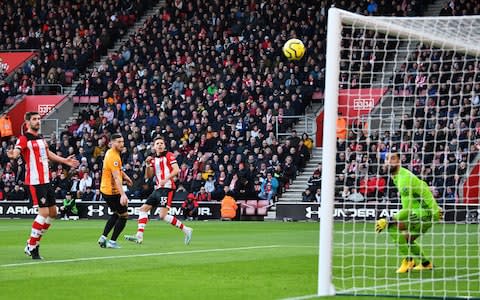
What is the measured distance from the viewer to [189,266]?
550 inches

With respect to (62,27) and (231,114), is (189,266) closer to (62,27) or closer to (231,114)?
(231,114)

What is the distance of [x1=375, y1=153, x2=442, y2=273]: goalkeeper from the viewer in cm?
1304

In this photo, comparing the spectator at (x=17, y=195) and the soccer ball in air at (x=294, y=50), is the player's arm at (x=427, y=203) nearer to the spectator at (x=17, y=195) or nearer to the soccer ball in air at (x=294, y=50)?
the soccer ball in air at (x=294, y=50)

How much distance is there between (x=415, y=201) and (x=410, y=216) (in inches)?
13.8

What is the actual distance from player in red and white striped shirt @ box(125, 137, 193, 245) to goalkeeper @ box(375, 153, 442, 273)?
671 centimetres

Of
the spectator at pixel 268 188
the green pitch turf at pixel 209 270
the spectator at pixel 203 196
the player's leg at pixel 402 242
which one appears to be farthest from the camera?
the spectator at pixel 203 196

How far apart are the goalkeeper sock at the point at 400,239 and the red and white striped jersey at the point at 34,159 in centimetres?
559

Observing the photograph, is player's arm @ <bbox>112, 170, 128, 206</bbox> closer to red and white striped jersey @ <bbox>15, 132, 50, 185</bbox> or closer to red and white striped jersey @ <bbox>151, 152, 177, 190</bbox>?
red and white striped jersey @ <bbox>151, 152, 177, 190</bbox>

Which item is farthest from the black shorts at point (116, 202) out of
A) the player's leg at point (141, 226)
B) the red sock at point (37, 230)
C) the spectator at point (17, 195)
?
the spectator at point (17, 195)

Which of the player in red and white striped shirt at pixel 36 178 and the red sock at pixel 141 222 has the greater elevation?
the player in red and white striped shirt at pixel 36 178

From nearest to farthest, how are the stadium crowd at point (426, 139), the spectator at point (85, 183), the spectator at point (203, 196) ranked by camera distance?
the stadium crowd at point (426, 139) < the spectator at point (203, 196) < the spectator at point (85, 183)

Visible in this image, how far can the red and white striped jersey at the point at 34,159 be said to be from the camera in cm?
1498

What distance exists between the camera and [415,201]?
13.4m

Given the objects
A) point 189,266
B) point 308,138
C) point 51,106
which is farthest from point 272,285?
point 51,106
